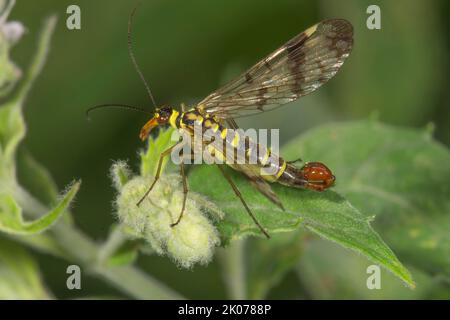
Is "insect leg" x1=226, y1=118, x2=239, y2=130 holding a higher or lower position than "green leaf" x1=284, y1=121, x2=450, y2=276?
higher

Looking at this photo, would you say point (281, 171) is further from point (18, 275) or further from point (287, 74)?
point (18, 275)

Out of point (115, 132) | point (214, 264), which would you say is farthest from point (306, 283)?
point (115, 132)

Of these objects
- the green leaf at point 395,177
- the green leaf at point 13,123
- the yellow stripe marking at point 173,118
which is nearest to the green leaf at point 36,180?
the green leaf at point 13,123

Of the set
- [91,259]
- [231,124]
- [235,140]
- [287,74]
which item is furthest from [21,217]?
[287,74]

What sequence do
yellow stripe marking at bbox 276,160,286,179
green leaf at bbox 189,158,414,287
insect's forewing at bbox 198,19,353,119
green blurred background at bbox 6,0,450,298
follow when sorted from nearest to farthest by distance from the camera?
green leaf at bbox 189,158,414,287 < yellow stripe marking at bbox 276,160,286,179 < insect's forewing at bbox 198,19,353,119 < green blurred background at bbox 6,0,450,298

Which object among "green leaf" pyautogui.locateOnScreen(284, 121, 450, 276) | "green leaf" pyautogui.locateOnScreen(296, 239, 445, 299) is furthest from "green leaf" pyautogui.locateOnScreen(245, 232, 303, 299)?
"green leaf" pyautogui.locateOnScreen(284, 121, 450, 276)

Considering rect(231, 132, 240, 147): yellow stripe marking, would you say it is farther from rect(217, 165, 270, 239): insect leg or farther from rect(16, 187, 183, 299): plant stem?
rect(16, 187, 183, 299): plant stem

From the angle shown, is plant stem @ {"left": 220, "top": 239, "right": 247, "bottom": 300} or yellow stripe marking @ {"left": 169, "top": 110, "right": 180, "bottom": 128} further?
plant stem @ {"left": 220, "top": 239, "right": 247, "bottom": 300}

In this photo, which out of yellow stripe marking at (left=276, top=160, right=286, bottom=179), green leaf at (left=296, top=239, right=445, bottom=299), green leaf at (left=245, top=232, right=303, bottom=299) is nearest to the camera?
yellow stripe marking at (left=276, top=160, right=286, bottom=179)

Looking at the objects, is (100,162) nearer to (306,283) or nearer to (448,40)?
(306,283)
